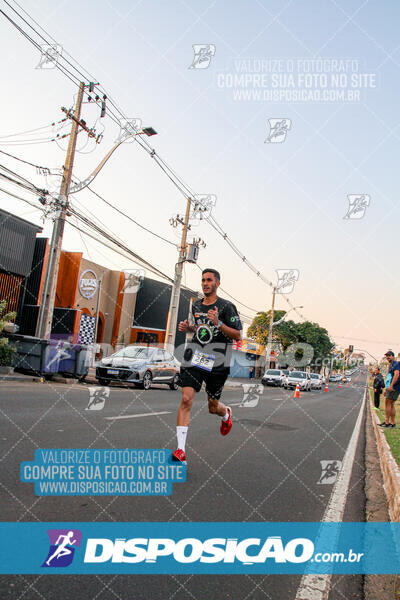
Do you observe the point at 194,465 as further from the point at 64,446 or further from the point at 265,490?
the point at 64,446

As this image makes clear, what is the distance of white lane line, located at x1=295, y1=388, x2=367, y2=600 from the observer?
2.59m

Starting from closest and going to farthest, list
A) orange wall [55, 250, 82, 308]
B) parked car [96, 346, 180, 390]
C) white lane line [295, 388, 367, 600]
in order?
1. white lane line [295, 388, 367, 600]
2. parked car [96, 346, 180, 390]
3. orange wall [55, 250, 82, 308]

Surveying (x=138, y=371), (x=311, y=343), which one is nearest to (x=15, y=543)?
(x=138, y=371)

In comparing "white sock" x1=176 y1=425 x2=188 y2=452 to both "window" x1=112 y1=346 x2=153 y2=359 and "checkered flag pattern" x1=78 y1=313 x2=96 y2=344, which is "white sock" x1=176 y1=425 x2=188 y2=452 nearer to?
"window" x1=112 y1=346 x2=153 y2=359

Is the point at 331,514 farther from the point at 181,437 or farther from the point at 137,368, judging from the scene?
the point at 137,368

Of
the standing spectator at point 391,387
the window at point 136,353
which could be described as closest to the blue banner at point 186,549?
the standing spectator at point 391,387

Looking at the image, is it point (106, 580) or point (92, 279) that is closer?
point (106, 580)

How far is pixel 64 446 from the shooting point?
16.6 feet

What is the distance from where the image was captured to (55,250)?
15.2 m

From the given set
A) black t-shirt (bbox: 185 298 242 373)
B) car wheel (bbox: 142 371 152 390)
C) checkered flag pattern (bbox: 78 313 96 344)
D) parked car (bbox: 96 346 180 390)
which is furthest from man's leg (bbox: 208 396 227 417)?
checkered flag pattern (bbox: 78 313 96 344)

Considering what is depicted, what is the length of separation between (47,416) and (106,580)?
499 cm

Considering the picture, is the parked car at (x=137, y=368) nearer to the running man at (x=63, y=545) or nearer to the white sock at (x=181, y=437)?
the white sock at (x=181, y=437)

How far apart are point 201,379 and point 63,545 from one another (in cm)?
256

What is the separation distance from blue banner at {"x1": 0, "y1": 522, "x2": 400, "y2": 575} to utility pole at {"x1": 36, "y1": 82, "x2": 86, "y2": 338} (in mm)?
12659
